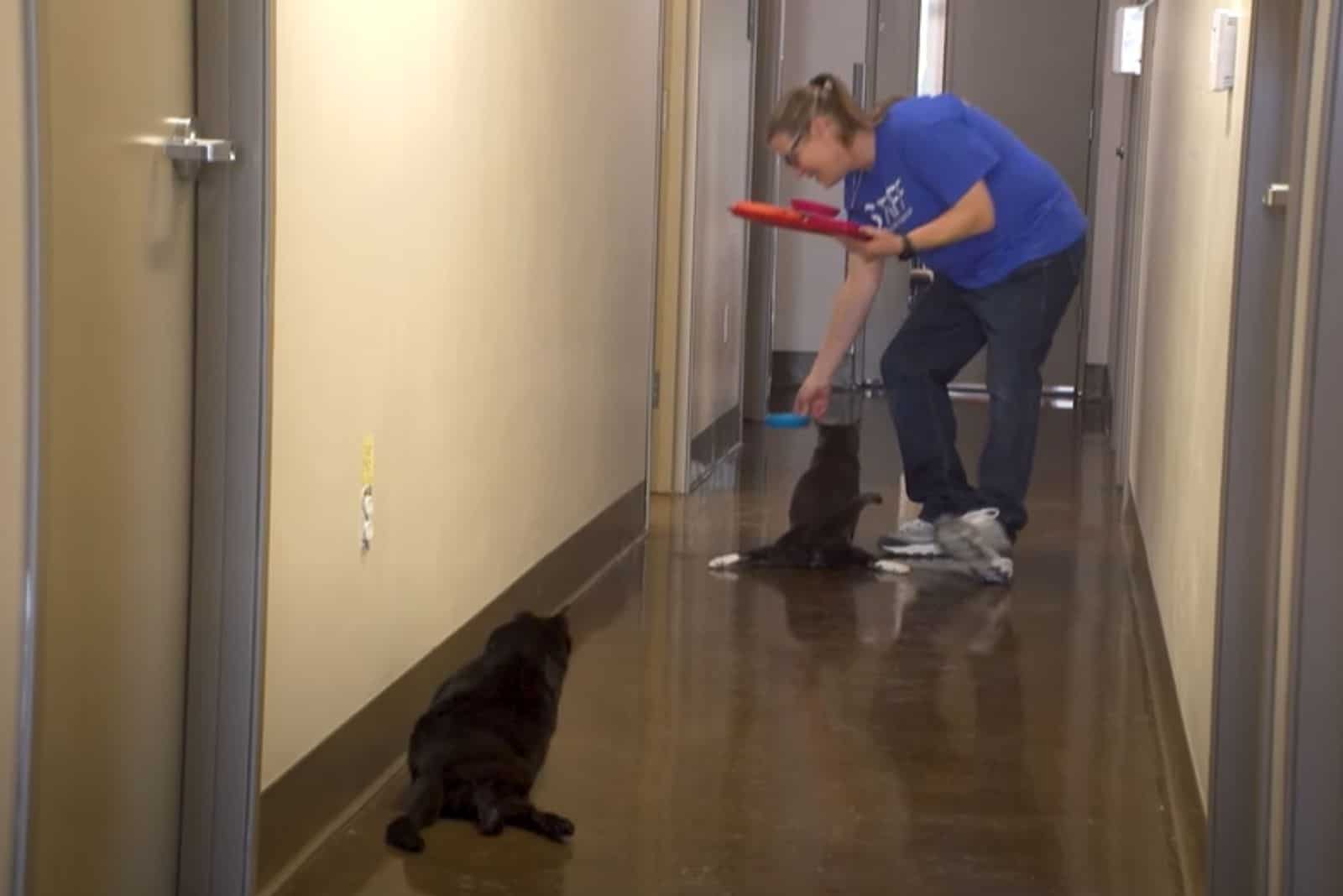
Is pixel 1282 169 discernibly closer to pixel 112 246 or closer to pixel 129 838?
pixel 112 246

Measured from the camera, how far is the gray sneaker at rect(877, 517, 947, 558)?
193 inches

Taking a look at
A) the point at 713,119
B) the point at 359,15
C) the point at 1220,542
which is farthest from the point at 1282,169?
the point at 713,119

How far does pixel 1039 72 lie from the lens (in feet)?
29.5

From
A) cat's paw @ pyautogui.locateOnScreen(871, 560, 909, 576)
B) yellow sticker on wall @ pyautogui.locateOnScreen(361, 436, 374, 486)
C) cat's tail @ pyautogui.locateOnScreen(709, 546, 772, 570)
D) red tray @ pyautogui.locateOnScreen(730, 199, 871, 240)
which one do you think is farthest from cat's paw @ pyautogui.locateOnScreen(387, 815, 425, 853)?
cat's paw @ pyautogui.locateOnScreen(871, 560, 909, 576)

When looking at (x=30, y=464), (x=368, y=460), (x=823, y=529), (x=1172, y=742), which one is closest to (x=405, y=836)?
(x=368, y=460)

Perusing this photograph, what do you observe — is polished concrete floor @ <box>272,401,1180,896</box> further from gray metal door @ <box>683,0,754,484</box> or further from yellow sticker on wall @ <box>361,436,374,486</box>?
gray metal door @ <box>683,0,754,484</box>

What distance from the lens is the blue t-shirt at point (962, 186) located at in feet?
14.7

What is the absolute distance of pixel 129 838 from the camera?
2078 mm

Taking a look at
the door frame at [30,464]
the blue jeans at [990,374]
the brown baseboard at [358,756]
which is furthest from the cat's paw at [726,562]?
the door frame at [30,464]

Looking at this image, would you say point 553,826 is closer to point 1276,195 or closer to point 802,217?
point 1276,195

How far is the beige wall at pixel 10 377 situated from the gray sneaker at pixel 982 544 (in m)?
3.33

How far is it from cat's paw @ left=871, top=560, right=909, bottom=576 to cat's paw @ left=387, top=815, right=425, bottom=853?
7.83ft

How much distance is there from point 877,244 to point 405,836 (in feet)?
7.80

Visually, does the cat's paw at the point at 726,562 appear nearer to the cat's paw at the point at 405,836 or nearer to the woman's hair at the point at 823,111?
the woman's hair at the point at 823,111
